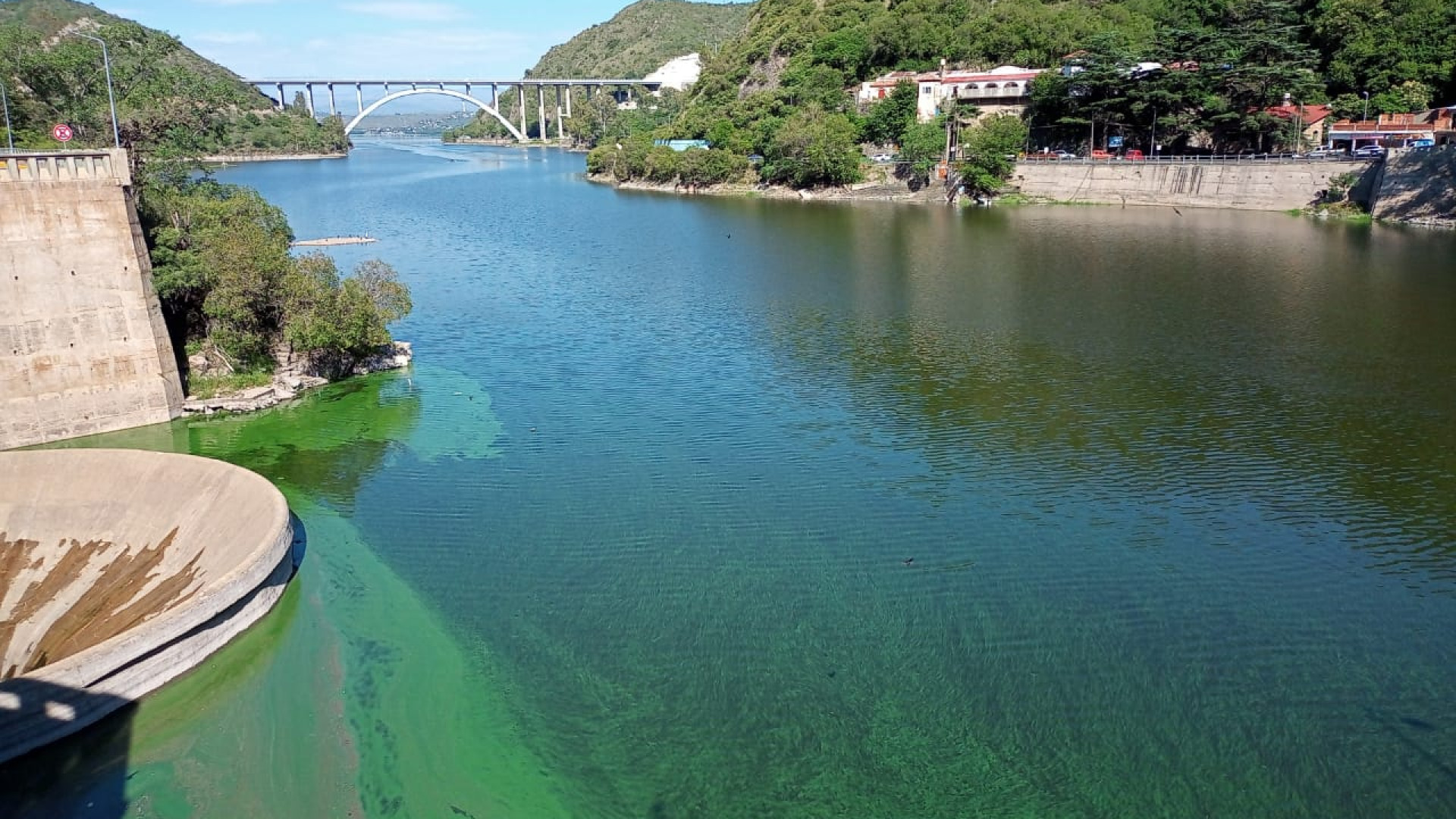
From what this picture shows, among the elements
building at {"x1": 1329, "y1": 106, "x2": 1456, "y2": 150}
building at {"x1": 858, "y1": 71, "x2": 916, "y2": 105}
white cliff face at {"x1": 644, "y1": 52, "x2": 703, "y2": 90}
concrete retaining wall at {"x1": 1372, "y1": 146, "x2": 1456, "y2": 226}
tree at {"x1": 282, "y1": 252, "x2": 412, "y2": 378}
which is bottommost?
tree at {"x1": 282, "y1": 252, "x2": 412, "y2": 378}

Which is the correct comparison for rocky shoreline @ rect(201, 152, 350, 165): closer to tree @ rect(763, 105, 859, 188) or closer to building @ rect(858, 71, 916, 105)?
tree @ rect(763, 105, 859, 188)

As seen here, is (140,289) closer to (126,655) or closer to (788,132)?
(126,655)

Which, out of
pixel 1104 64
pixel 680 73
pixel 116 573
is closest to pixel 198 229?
pixel 116 573

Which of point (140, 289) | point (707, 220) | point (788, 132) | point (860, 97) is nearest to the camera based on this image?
point (140, 289)

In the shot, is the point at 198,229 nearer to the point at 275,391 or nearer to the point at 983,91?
the point at 275,391

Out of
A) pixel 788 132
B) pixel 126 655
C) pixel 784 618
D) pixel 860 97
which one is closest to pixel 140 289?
pixel 126 655

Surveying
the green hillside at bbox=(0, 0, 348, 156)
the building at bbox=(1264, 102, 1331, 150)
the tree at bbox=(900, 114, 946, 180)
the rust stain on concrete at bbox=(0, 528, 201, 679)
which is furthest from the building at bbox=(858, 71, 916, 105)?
the rust stain on concrete at bbox=(0, 528, 201, 679)

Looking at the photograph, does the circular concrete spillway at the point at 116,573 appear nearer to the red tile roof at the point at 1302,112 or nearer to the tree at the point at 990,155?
the tree at the point at 990,155
